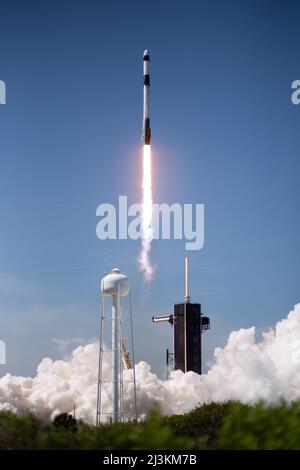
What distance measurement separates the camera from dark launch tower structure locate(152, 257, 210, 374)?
12400cm

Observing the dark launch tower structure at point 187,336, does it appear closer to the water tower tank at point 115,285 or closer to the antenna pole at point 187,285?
the antenna pole at point 187,285

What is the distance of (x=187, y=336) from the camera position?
406ft

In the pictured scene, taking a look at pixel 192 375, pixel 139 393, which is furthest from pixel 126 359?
pixel 192 375

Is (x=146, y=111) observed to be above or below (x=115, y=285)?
above

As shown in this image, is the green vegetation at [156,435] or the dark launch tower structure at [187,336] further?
the dark launch tower structure at [187,336]

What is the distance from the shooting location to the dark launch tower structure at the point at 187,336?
124 m

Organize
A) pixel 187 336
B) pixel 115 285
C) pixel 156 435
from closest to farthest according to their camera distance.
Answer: pixel 156 435, pixel 115 285, pixel 187 336

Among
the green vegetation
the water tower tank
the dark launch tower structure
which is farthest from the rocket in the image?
the green vegetation

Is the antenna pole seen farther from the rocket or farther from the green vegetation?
the green vegetation

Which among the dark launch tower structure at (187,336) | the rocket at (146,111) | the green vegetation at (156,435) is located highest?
the rocket at (146,111)

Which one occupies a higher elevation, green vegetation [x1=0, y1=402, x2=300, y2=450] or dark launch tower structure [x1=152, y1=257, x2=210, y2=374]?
dark launch tower structure [x1=152, y1=257, x2=210, y2=374]

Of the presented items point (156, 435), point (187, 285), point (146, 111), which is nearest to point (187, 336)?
point (187, 285)

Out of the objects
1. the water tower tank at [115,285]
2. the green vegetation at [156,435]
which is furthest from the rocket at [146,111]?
the green vegetation at [156,435]

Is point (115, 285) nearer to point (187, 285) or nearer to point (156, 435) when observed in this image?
point (187, 285)
